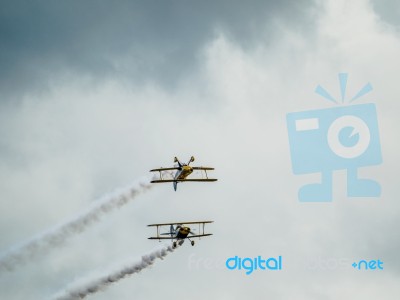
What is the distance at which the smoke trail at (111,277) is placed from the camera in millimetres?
154750

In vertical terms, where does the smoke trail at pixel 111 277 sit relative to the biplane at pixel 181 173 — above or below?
below

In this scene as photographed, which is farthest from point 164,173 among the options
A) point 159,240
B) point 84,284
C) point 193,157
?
point 84,284

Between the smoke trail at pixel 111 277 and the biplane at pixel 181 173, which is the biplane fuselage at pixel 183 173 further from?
the smoke trail at pixel 111 277

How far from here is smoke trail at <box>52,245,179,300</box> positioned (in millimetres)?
154750

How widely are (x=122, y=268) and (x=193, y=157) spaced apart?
92.6 feet

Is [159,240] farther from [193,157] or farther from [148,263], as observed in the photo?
[193,157]

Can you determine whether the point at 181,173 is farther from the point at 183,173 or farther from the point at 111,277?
the point at 111,277

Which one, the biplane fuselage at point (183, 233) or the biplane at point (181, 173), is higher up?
the biplane at point (181, 173)

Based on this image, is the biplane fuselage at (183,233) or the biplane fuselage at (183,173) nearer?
the biplane fuselage at (183,173)

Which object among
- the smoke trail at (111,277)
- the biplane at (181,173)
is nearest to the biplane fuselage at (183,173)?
the biplane at (181,173)

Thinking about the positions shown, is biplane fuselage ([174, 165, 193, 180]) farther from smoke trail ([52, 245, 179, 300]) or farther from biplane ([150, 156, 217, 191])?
→ smoke trail ([52, 245, 179, 300])

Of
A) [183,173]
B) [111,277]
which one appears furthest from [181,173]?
[111,277]

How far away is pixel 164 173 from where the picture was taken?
145m

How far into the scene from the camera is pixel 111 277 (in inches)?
6142
